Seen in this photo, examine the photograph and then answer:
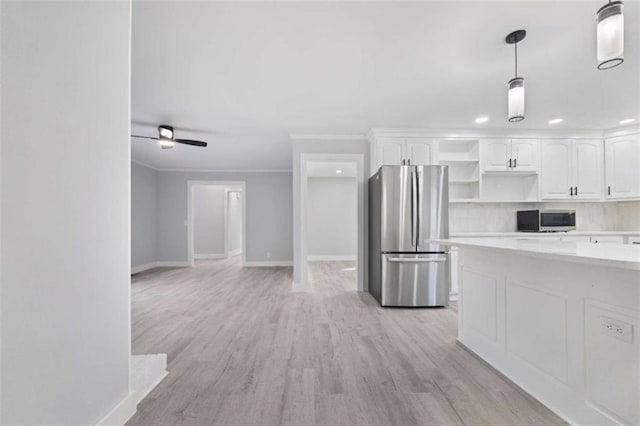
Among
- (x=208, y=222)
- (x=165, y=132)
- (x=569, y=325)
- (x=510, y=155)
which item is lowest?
(x=569, y=325)

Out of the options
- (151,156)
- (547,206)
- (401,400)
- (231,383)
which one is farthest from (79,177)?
(547,206)

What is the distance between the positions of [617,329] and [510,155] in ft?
11.8

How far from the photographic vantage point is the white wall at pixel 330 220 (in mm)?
7977

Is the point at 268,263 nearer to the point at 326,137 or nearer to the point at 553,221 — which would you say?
the point at 326,137

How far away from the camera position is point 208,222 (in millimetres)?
8508

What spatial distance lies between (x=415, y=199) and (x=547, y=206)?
2.63 m

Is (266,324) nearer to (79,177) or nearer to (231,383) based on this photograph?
(231,383)

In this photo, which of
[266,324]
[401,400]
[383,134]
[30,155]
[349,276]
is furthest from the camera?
[349,276]

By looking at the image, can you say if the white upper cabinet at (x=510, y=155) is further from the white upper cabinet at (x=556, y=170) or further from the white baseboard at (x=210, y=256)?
the white baseboard at (x=210, y=256)

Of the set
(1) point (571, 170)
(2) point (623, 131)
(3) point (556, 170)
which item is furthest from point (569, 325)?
(2) point (623, 131)

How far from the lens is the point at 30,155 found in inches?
36.3

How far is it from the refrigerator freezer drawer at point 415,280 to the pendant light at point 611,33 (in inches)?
98.3

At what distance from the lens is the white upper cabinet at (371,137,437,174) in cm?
412

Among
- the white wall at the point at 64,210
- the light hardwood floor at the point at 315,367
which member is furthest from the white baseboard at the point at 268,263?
the white wall at the point at 64,210
